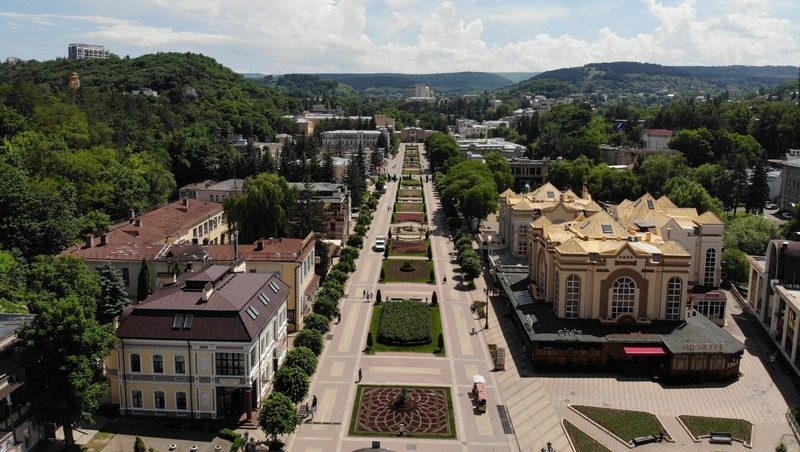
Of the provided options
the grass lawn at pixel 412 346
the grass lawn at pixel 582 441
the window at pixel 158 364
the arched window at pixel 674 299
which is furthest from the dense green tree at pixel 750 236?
the window at pixel 158 364

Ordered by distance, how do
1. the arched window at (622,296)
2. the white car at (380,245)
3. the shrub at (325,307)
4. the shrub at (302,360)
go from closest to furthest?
the shrub at (302,360) → the arched window at (622,296) → the shrub at (325,307) → the white car at (380,245)

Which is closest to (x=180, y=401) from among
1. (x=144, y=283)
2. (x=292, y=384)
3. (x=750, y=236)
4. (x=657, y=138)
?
(x=292, y=384)

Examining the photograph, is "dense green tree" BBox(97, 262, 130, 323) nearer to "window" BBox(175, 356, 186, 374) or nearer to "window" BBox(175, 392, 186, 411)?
"window" BBox(175, 356, 186, 374)

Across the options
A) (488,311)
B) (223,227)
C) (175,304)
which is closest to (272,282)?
(175,304)

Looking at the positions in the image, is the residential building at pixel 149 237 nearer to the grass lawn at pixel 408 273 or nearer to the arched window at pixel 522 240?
the grass lawn at pixel 408 273

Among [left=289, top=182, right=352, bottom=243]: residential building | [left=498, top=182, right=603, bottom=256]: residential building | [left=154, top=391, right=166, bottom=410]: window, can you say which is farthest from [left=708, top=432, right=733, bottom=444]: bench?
[left=289, top=182, right=352, bottom=243]: residential building
